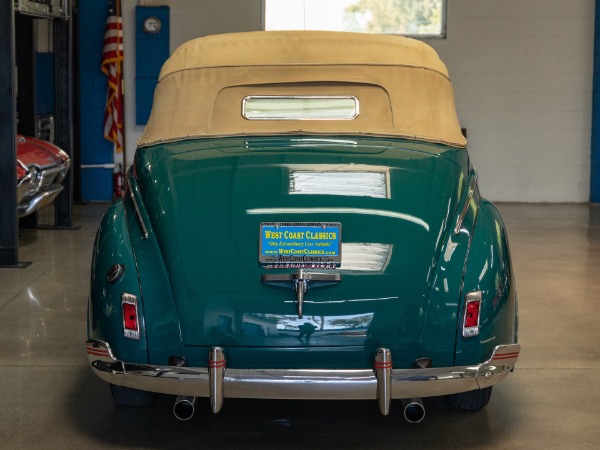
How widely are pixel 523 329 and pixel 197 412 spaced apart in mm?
2434

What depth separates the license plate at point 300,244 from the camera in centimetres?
382

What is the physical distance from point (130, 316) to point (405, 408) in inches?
42.6

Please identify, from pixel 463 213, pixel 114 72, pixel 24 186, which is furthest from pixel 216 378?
pixel 114 72

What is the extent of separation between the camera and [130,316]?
386 cm

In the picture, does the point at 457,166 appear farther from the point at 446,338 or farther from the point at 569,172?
the point at 569,172

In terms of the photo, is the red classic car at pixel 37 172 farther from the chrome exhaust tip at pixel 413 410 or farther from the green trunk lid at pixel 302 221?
the chrome exhaust tip at pixel 413 410

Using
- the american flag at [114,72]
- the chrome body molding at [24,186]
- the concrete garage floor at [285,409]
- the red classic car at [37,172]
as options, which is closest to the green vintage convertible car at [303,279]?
the concrete garage floor at [285,409]

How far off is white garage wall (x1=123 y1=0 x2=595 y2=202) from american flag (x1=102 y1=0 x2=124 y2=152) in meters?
0.32

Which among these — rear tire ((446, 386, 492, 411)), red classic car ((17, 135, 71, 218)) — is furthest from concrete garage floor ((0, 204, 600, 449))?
red classic car ((17, 135, 71, 218))

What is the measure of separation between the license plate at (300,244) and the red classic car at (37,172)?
5255 millimetres

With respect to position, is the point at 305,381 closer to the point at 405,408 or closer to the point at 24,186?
the point at 405,408

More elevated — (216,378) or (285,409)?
(216,378)

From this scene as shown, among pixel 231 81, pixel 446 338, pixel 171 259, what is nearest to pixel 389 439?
pixel 446 338

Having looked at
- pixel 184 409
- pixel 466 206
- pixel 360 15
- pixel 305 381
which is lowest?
pixel 184 409
